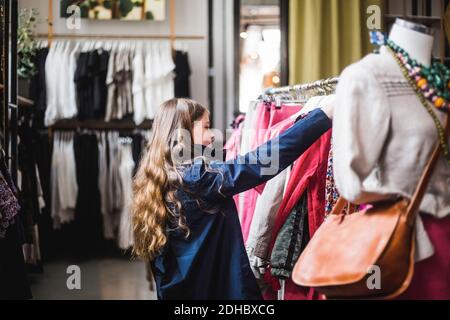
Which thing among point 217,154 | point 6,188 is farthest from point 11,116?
point 217,154

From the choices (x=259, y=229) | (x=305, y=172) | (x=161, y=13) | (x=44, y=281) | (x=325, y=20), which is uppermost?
(x=161, y=13)

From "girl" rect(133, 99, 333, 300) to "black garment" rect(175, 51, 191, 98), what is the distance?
10.8ft

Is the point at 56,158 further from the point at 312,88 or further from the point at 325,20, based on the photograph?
the point at 312,88

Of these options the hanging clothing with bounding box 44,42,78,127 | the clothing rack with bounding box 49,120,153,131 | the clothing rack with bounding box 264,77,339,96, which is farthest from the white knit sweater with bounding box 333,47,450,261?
the clothing rack with bounding box 49,120,153,131

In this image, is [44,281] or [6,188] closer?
[6,188]

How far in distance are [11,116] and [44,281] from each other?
1.90 meters

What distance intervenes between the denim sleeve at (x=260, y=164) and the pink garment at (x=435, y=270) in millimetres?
391

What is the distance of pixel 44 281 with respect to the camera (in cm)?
429

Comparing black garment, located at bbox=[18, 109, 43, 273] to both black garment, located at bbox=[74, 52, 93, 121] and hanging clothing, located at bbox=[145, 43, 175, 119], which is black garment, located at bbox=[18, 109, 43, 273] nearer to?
black garment, located at bbox=[74, 52, 93, 121]

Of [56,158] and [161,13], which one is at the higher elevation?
[161,13]

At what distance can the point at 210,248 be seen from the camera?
1.62 meters

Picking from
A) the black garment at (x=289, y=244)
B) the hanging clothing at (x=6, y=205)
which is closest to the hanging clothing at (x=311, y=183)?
the black garment at (x=289, y=244)

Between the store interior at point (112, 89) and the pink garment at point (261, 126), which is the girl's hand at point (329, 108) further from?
the store interior at point (112, 89)

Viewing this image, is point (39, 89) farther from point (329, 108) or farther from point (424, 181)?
point (424, 181)
